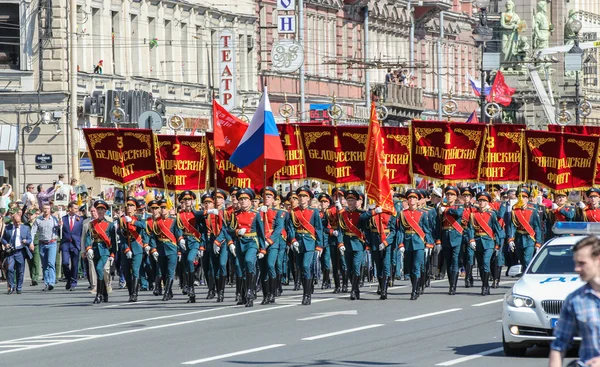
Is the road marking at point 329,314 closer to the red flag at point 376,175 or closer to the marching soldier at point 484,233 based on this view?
the red flag at point 376,175

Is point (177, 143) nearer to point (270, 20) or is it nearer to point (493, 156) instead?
point (493, 156)

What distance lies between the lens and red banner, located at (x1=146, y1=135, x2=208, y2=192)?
27.7 meters

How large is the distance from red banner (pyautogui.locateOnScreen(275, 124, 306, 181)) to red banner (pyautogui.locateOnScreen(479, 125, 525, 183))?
10.7ft

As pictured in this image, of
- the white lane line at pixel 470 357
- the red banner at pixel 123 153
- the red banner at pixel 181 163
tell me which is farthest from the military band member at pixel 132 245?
the white lane line at pixel 470 357

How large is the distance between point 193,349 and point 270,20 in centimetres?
4513

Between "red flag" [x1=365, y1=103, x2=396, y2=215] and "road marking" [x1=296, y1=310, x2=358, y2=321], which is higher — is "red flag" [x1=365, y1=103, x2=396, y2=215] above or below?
above

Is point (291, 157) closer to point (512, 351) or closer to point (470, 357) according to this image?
point (512, 351)

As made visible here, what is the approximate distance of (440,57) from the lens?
81562mm

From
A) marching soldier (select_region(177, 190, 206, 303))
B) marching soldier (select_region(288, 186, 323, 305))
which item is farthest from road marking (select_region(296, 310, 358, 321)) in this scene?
marching soldier (select_region(177, 190, 206, 303))

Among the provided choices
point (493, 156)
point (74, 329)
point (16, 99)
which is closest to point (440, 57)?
point (16, 99)

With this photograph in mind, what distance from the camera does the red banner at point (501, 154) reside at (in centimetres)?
2794

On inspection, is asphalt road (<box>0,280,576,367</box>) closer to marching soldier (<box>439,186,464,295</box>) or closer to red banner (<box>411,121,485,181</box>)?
marching soldier (<box>439,186,464,295</box>)

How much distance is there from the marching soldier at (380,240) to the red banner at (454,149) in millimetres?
3650

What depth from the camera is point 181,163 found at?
27.9 m
